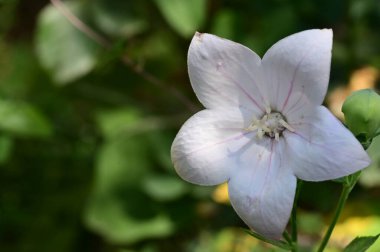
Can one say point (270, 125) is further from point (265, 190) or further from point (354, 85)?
point (354, 85)

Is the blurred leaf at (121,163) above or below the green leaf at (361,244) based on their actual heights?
below

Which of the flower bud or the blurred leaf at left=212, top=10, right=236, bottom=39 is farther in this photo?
the blurred leaf at left=212, top=10, right=236, bottom=39

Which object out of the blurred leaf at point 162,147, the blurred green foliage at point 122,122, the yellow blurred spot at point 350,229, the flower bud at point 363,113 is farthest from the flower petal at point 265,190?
the blurred leaf at point 162,147

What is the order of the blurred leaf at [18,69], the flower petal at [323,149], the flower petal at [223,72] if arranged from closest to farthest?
the flower petal at [323,149], the flower petal at [223,72], the blurred leaf at [18,69]

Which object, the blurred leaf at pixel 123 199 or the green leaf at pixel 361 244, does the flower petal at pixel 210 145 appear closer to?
the green leaf at pixel 361 244

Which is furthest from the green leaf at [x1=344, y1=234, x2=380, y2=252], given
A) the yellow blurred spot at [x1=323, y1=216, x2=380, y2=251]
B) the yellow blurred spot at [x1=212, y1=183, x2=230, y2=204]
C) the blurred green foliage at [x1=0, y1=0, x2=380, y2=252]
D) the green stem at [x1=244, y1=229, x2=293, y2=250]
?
the yellow blurred spot at [x1=212, y1=183, x2=230, y2=204]

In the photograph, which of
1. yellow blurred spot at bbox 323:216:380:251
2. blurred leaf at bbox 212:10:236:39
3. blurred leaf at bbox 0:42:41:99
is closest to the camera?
yellow blurred spot at bbox 323:216:380:251

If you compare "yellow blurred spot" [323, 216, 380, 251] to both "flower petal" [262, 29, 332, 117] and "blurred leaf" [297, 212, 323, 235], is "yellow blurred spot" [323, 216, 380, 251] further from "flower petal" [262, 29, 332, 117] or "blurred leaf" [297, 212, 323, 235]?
"flower petal" [262, 29, 332, 117]
